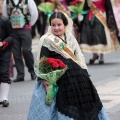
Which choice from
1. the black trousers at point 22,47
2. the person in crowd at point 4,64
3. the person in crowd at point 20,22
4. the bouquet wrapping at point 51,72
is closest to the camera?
the bouquet wrapping at point 51,72

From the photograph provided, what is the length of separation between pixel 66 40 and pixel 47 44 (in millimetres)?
224

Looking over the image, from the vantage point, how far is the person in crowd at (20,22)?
11.8m

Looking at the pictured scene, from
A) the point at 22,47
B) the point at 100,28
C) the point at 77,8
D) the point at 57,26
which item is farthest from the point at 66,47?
the point at 77,8

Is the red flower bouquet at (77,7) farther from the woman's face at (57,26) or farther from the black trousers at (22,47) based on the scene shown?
the woman's face at (57,26)

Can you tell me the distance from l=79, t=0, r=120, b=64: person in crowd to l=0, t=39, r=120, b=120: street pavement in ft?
8.00

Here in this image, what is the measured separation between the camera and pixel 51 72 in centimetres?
647

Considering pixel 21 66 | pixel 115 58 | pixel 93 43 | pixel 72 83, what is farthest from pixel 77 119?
pixel 115 58

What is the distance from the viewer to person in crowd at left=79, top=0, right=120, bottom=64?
14320mm

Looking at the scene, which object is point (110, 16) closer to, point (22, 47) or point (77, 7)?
point (77, 7)

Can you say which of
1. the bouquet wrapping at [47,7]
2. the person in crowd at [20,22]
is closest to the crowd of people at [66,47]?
the person in crowd at [20,22]

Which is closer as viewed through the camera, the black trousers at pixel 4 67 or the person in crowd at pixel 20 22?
the black trousers at pixel 4 67

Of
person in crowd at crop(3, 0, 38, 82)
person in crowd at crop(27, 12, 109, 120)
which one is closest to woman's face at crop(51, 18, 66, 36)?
person in crowd at crop(27, 12, 109, 120)

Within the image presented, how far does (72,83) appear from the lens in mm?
6590

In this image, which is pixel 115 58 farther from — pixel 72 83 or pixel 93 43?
pixel 72 83
